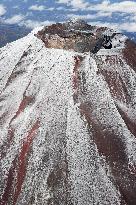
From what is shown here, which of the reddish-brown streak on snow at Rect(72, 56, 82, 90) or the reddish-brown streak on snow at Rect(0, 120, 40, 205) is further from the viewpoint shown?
the reddish-brown streak on snow at Rect(72, 56, 82, 90)

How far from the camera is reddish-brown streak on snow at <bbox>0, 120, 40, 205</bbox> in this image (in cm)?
1933

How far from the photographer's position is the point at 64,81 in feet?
74.2

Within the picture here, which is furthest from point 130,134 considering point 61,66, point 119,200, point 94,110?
point 61,66

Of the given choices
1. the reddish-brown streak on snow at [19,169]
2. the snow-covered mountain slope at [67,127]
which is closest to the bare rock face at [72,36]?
the snow-covered mountain slope at [67,127]

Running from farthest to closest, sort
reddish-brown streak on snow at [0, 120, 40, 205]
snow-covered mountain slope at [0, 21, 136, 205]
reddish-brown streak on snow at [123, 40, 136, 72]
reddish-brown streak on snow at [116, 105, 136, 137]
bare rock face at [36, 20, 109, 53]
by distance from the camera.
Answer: bare rock face at [36, 20, 109, 53] → reddish-brown streak on snow at [123, 40, 136, 72] → reddish-brown streak on snow at [116, 105, 136, 137] → reddish-brown streak on snow at [0, 120, 40, 205] → snow-covered mountain slope at [0, 21, 136, 205]

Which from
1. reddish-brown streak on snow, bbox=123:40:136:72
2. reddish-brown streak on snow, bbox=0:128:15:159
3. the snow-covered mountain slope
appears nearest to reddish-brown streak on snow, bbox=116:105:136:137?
the snow-covered mountain slope

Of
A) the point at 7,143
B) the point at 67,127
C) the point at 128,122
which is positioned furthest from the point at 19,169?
the point at 128,122

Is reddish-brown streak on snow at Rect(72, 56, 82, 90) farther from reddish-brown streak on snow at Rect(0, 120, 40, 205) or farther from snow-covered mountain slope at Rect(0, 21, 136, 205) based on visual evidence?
reddish-brown streak on snow at Rect(0, 120, 40, 205)

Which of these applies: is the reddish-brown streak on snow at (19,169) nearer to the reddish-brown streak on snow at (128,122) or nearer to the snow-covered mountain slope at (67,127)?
the snow-covered mountain slope at (67,127)

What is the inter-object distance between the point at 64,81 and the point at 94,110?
2.31m

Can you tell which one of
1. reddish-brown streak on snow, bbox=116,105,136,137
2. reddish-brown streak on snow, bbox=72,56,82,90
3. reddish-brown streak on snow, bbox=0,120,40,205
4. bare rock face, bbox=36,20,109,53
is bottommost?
reddish-brown streak on snow, bbox=0,120,40,205

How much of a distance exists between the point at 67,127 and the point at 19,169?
2850mm

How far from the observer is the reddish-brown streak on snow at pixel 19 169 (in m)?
19.3

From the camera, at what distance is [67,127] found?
20672 mm
